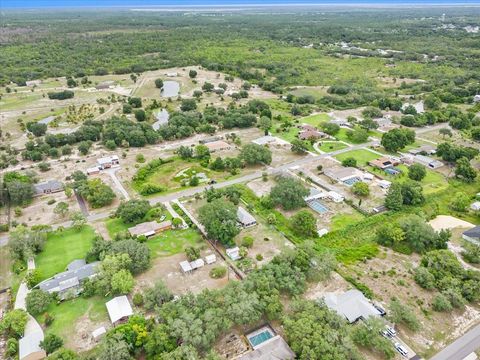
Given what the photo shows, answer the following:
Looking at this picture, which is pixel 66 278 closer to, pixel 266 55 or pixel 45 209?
pixel 45 209

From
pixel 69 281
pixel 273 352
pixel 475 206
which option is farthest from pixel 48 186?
pixel 475 206

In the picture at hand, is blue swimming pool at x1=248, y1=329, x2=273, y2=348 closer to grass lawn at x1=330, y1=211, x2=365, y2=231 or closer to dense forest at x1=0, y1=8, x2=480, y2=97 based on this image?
grass lawn at x1=330, y1=211, x2=365, y2=231

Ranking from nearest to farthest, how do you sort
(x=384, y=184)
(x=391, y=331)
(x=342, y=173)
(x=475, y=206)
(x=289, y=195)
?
(x=391, y=331) < (x=289, y=195) < (x=475, y=206) < (x=384, y=184) < (x=342, y=173)

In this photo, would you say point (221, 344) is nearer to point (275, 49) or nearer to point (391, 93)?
point (391, 93)

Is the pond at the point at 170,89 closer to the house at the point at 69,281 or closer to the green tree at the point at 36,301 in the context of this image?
the house at the point at 69,281

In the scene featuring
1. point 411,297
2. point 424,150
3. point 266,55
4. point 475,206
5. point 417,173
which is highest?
point 266,55

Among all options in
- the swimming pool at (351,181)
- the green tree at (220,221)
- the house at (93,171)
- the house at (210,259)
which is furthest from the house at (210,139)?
the house at (210,259)
